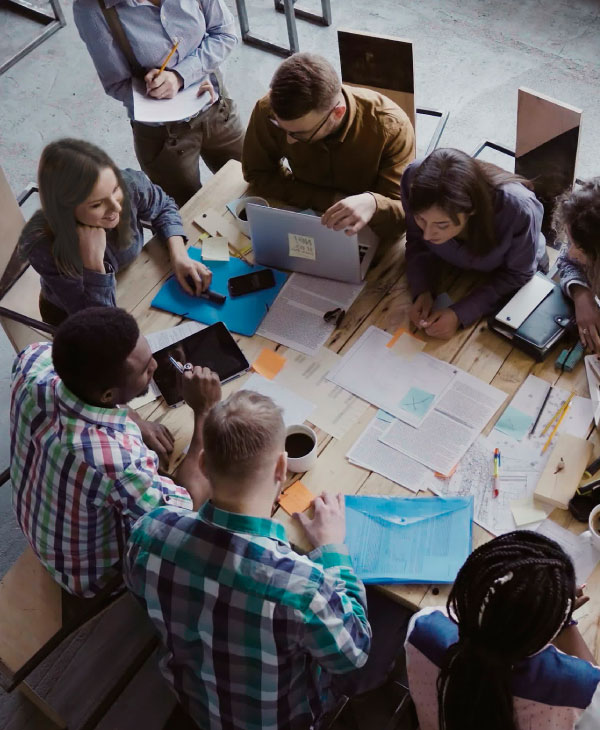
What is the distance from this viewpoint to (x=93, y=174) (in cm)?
219

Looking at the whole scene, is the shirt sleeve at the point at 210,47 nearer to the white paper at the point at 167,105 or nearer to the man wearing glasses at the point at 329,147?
the white paper at the point at 167,105

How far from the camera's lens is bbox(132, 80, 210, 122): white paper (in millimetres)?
2670

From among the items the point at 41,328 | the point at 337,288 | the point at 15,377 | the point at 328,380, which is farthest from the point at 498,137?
the point at 15,377

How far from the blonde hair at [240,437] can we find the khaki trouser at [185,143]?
162cm

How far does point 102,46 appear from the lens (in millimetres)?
2652

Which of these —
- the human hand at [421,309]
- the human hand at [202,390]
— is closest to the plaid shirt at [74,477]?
the human hand at [202,390]

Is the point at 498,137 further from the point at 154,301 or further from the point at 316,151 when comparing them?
the point at 154,301

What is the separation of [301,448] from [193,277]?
0.69 meters

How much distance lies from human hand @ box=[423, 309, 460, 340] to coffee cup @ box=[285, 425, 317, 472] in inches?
18.7

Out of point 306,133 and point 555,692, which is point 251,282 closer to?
point 306,133

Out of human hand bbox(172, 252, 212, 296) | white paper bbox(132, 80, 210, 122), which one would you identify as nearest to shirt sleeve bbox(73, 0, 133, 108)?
white paper bbox(132, 80, 210, 122)

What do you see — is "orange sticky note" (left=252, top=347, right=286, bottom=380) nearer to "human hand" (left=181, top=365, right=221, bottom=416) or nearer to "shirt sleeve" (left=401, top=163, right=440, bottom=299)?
"human hand" (left=181, top=365, right=221, bottom=416)

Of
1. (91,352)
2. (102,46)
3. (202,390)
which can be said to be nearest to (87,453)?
(91,352)

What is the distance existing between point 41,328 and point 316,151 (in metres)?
1.05
